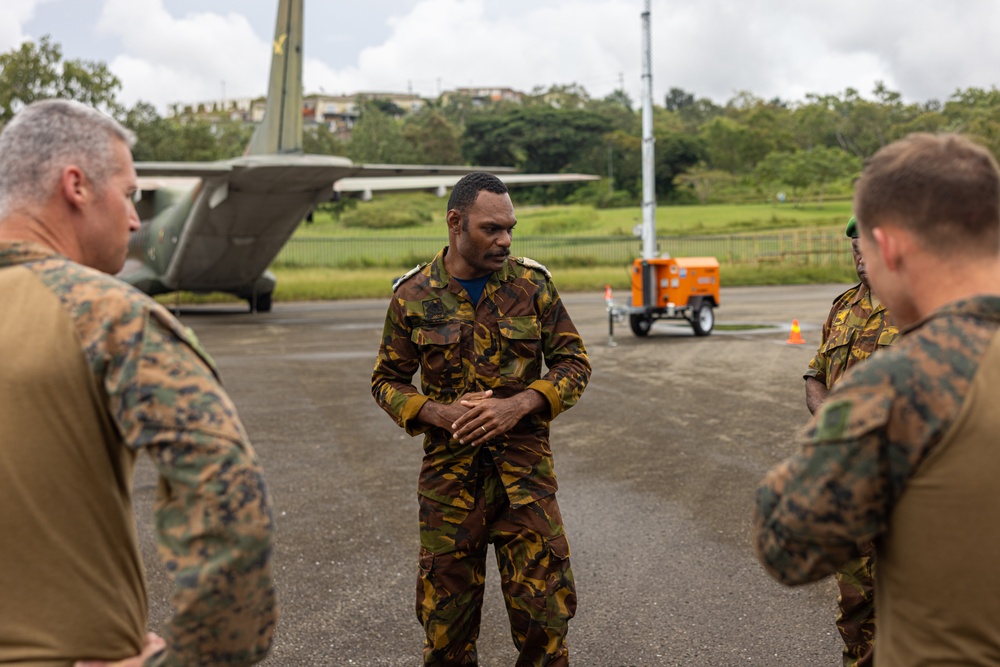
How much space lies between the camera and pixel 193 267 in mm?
22500

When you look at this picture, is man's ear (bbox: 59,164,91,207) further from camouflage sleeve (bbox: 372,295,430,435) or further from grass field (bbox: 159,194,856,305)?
grass field (bbox: 159,194,856,305)

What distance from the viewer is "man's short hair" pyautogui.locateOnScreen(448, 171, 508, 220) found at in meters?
3.73

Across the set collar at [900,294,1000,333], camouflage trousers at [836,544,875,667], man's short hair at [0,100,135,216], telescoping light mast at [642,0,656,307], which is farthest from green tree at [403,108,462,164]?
collar at [900,294,1000,333]

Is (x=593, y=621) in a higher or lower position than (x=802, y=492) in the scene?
lower

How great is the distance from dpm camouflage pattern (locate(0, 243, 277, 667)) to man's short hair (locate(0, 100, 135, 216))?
0.80 ft

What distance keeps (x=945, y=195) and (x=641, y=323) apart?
16.0 meters

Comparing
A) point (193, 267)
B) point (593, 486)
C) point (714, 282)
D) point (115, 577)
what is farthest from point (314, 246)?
point (115, 577)

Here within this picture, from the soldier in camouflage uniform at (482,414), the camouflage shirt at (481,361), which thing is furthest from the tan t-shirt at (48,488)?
the camouflage shirt at (481,361)

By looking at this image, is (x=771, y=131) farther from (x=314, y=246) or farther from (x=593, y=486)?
(x=593, y=486)

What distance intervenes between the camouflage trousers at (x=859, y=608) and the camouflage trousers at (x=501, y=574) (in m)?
1.03

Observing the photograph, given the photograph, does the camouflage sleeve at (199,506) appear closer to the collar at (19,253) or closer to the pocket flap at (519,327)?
the collar at (19,253)

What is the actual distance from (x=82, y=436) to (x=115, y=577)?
0.28 metres

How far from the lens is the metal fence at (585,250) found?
4072 cm

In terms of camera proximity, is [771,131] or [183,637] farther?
[771,131]
